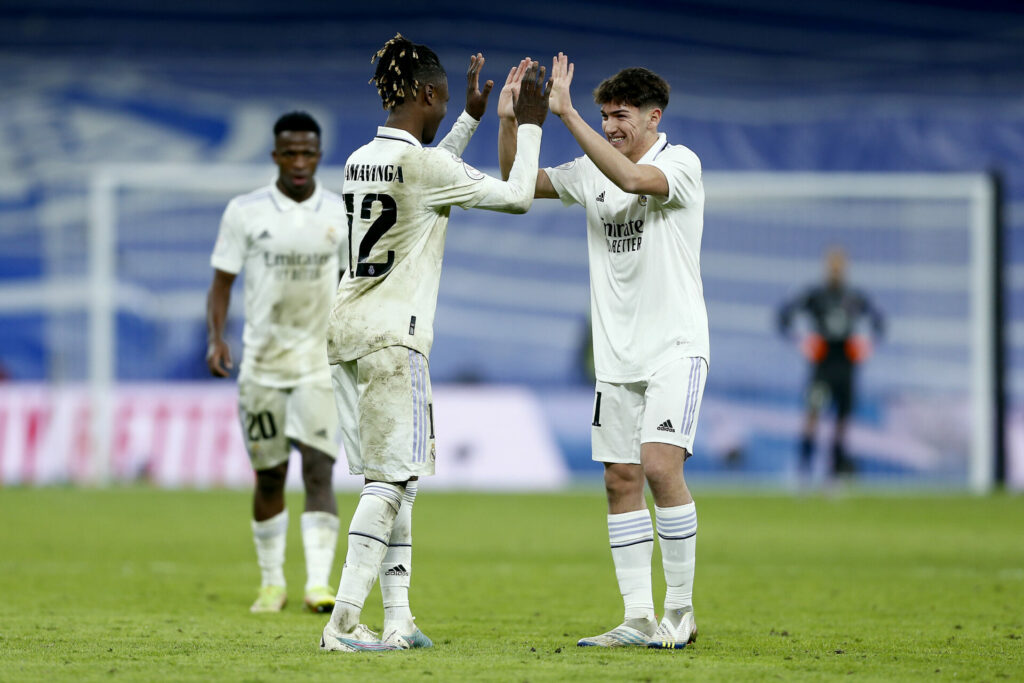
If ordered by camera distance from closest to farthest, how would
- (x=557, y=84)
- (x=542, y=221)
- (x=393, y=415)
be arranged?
(x=393, y=415), (x=557, y=84), (x=542, y=221)

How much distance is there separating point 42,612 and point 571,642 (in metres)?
2.56

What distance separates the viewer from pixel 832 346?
16.1 meters

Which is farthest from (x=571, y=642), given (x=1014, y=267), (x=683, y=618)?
(x=1014, y=267)

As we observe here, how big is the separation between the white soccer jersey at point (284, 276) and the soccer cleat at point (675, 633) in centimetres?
260

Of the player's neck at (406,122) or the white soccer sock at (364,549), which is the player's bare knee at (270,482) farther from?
the player's neck at (406,122)

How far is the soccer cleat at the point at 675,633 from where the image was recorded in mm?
5445

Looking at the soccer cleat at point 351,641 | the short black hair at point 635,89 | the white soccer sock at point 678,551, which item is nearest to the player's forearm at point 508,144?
the short black hair at point 635,89

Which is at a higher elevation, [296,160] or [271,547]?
→ [296,160]

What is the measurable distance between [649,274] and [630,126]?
61 cm

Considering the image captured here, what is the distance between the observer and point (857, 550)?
10141mm

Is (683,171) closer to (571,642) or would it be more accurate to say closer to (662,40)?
(571,642)

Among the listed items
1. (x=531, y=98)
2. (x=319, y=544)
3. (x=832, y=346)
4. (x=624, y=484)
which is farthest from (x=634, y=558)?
(x=832, y=346)

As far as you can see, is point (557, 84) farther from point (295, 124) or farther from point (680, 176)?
point (295, 124)

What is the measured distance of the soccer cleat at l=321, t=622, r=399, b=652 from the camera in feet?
16.8
